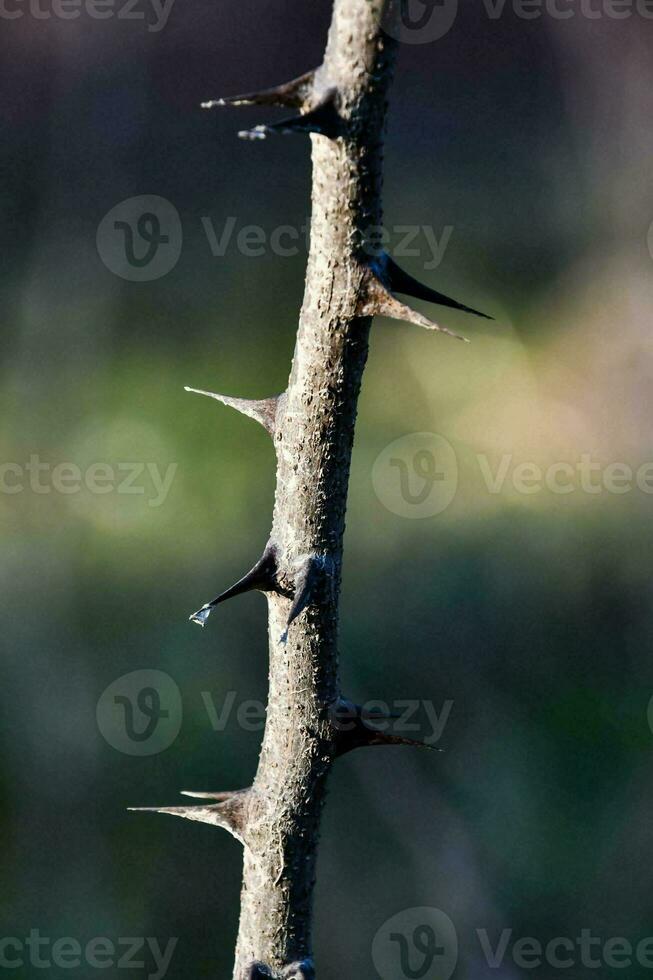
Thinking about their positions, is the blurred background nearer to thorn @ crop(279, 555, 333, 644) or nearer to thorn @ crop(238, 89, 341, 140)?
thorn @ crop(279, 555, 333, 644)

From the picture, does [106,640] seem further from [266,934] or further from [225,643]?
[266,934]

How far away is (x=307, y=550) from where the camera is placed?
0.56 m

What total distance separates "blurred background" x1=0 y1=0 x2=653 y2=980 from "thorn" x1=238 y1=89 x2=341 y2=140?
1.46 meters

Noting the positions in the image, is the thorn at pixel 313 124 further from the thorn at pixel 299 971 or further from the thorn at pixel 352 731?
the thorn at pixel 299 971

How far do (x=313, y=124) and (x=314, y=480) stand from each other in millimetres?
190

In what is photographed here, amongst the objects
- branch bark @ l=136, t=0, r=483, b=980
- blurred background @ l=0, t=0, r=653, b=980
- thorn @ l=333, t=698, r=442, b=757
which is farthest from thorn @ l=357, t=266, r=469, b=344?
blurred background @ l=0, t=0, r=653, b=980

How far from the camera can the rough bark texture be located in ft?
1.42

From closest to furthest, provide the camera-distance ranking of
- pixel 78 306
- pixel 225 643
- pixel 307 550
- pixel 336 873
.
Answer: pixel 307 550, pixel 336 873, pixel 225 643, pixel 78 306

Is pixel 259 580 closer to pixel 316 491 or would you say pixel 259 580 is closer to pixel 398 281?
pixel 316 491

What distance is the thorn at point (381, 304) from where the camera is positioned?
465mm

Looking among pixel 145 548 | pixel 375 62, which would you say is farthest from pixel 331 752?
pixel 145 548

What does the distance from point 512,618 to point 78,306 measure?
1049mm

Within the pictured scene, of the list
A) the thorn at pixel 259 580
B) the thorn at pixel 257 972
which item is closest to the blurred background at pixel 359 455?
the thorn at pixel 257 972

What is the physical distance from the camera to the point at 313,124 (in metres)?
0.42
